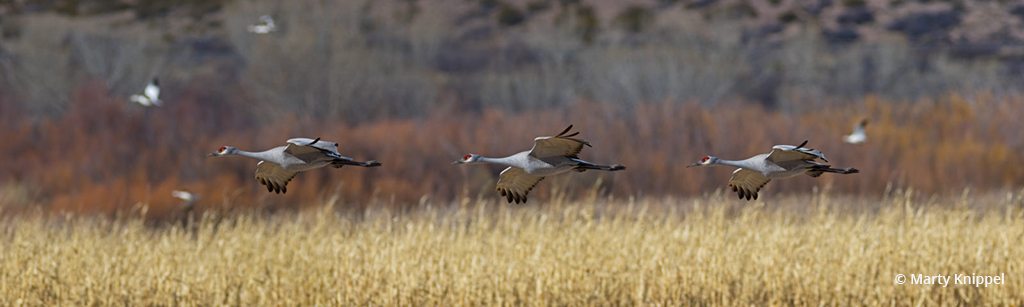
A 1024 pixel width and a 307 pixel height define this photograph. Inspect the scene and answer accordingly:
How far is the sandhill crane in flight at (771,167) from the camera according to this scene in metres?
2.76

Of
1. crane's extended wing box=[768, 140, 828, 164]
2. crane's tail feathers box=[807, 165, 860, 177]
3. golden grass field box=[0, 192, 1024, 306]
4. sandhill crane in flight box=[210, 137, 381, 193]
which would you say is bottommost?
golden grass field box=[0, 192, 1024, 306]

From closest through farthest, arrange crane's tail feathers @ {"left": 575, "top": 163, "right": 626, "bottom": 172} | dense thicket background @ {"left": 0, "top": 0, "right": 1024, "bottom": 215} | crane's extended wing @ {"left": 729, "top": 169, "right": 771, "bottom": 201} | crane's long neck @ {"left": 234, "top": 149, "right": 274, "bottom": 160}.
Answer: crane's tail feathers @ {"left": 575, "top": 163, "right": 626, "bottom": 172} → crane's long neck @ {"left": 234, "top": 149, "right": 274, "bottom": 160} → crane's extended wing @ {"left": 729, "top": 169, "right": 771, "bottom": 201} → dense thicket background @ {"left": 0, "top": 0, "right": 1024, "bottom": 215}

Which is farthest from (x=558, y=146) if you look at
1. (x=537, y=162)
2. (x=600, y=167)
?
(x=600, y=167)

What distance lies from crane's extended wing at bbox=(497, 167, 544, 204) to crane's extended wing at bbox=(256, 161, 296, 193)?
444 mm

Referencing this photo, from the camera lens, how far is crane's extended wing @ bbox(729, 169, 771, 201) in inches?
111

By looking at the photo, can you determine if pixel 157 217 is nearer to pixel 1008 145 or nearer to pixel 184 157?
pixel 184 157

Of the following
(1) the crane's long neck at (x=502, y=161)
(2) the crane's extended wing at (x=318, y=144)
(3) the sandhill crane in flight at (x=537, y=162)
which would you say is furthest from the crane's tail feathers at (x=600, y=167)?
(2) the crane's extended wing at (x=318, y=144)

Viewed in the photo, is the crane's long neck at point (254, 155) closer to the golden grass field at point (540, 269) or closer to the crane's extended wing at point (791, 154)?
the crane's extended wing at point (791, 154)

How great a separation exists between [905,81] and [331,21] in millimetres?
22197

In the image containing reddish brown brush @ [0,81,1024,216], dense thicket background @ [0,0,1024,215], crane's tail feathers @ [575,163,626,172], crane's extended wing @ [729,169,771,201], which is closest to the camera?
crane's tail feathers @ [575,163,626,172]

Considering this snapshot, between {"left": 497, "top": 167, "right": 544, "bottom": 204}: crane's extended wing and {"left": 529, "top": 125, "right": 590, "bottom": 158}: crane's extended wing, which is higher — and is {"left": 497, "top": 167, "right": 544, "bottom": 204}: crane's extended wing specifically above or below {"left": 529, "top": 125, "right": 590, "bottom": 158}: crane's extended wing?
below

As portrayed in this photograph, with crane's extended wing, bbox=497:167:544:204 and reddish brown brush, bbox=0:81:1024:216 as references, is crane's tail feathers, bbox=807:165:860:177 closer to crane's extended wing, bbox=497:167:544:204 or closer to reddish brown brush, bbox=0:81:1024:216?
crane's extended wing, bbox=497:167:544:204

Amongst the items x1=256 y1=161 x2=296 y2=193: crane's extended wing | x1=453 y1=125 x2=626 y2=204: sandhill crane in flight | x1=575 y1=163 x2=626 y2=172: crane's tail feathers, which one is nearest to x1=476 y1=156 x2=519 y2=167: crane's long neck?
x1=453 y1=125 x2=626 y2=204: sandhill crane in flight

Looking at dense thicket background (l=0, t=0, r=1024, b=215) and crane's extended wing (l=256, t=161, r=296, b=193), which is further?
dense thicket background (l=0, t=0, r=1024, b=215)
